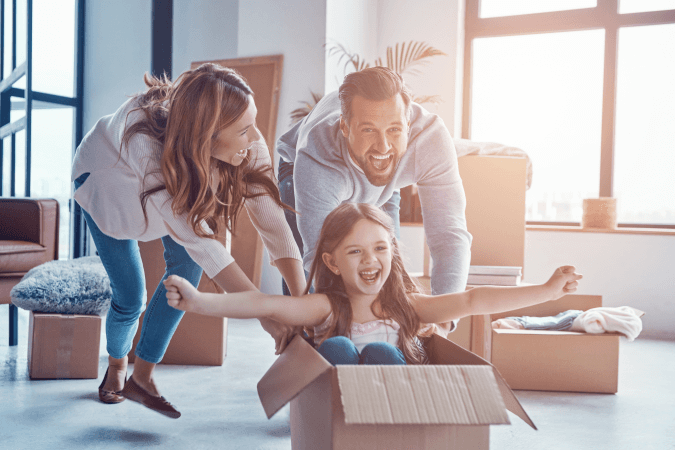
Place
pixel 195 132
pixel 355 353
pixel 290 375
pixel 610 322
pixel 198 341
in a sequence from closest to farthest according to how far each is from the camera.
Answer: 1. pixel 290 375
2. pixel 355 353
3. pixel 195 132
4. pixel 610 322
5. pixel 198 341

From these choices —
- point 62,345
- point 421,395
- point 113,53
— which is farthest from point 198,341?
point 113,53

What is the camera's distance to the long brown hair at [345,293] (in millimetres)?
1163

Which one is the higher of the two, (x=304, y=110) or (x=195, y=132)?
(x=304, y=110)

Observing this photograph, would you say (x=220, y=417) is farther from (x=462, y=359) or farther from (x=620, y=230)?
(x=620, y=230)

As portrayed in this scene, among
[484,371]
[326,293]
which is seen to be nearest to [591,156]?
Result: [326,293]

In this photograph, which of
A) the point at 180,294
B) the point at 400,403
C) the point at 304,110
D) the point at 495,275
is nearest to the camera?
the point at 400,403

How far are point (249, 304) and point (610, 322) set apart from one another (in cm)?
150

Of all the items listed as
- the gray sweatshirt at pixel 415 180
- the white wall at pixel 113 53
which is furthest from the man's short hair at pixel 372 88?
the white wall at pixel 113 53

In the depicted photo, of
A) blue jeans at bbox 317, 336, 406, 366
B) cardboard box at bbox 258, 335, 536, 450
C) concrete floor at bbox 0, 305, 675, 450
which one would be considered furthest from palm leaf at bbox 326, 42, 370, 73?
cardboard box at bbox 258, 335, 536, 450

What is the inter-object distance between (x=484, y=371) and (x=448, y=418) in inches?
3.5

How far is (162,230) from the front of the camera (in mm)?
1442

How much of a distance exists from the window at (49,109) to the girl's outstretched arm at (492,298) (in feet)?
11.8

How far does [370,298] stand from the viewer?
1.22 meters

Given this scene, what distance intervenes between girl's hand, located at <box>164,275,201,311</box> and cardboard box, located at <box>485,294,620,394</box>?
142 cm
